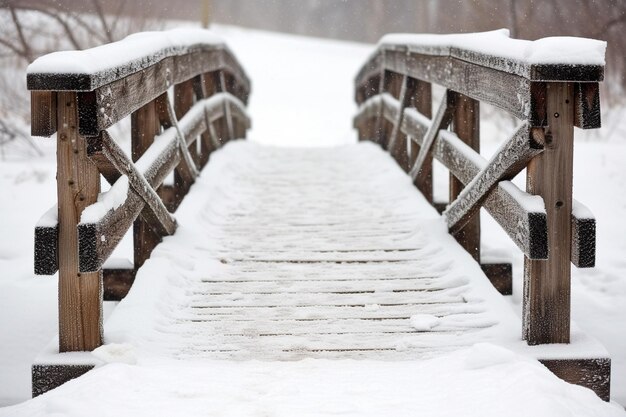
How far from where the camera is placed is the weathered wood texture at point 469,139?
17.3 feet

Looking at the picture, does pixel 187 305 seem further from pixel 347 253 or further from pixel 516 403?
pixel 516 403

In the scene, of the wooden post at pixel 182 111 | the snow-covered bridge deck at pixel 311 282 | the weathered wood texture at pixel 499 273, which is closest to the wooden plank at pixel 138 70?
the wooden post at pixel 182 111

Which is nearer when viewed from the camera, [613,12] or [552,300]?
[552,300]

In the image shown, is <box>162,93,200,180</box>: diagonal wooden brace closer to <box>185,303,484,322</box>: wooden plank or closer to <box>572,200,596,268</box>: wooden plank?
<box>185,303,484,322</box>: wooden plank

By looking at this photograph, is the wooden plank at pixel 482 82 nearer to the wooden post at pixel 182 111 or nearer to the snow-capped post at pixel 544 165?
the snow-capped post at pixel 544 165

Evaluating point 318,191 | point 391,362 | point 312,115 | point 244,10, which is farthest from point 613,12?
point 244,10

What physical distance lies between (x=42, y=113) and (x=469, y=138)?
9.42 ft

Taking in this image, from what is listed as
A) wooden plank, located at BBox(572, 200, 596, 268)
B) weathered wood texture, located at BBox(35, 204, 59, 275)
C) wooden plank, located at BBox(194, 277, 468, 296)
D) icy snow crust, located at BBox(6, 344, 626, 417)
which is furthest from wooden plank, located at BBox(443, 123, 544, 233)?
weathered wood texture, located at BBox(35, 204, 59, 275)

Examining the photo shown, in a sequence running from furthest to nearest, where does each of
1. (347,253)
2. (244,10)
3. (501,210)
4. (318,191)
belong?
(244,10) → (318,191) → (347,253) → (501,210)

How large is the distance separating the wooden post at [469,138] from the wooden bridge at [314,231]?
1 centimetres

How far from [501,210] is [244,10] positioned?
140 feet

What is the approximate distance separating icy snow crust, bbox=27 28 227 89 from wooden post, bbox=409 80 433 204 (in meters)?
2.00

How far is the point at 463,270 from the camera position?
15.2 ft

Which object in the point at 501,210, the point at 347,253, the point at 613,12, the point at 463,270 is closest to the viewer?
the point at 501,210
